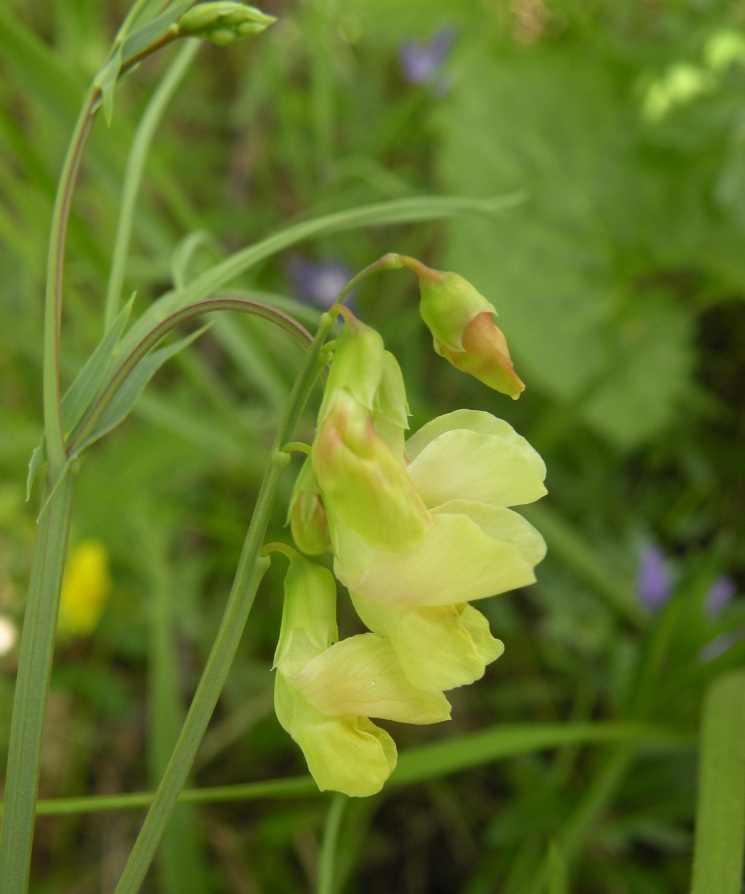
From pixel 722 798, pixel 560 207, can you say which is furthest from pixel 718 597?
pixel 560 207

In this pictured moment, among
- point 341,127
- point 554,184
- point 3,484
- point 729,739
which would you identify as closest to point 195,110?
point 341,127

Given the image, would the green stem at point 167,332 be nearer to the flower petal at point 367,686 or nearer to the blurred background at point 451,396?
the flower petal at point 367,686

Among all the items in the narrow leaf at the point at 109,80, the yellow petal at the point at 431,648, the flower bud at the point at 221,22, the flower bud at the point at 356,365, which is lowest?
the yellow petal at the point at 431,648

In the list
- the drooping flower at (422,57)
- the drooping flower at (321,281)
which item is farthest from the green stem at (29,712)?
the drooping flower at (422,57)

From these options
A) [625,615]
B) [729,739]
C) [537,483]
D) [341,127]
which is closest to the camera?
[537,483]

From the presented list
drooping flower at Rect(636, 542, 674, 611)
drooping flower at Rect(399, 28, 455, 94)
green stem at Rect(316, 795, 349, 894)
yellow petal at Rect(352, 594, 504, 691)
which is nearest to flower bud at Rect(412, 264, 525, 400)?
yellow petal at Rect(352, 594, 504, 691)

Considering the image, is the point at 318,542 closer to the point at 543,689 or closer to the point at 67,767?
the point at 543,689
